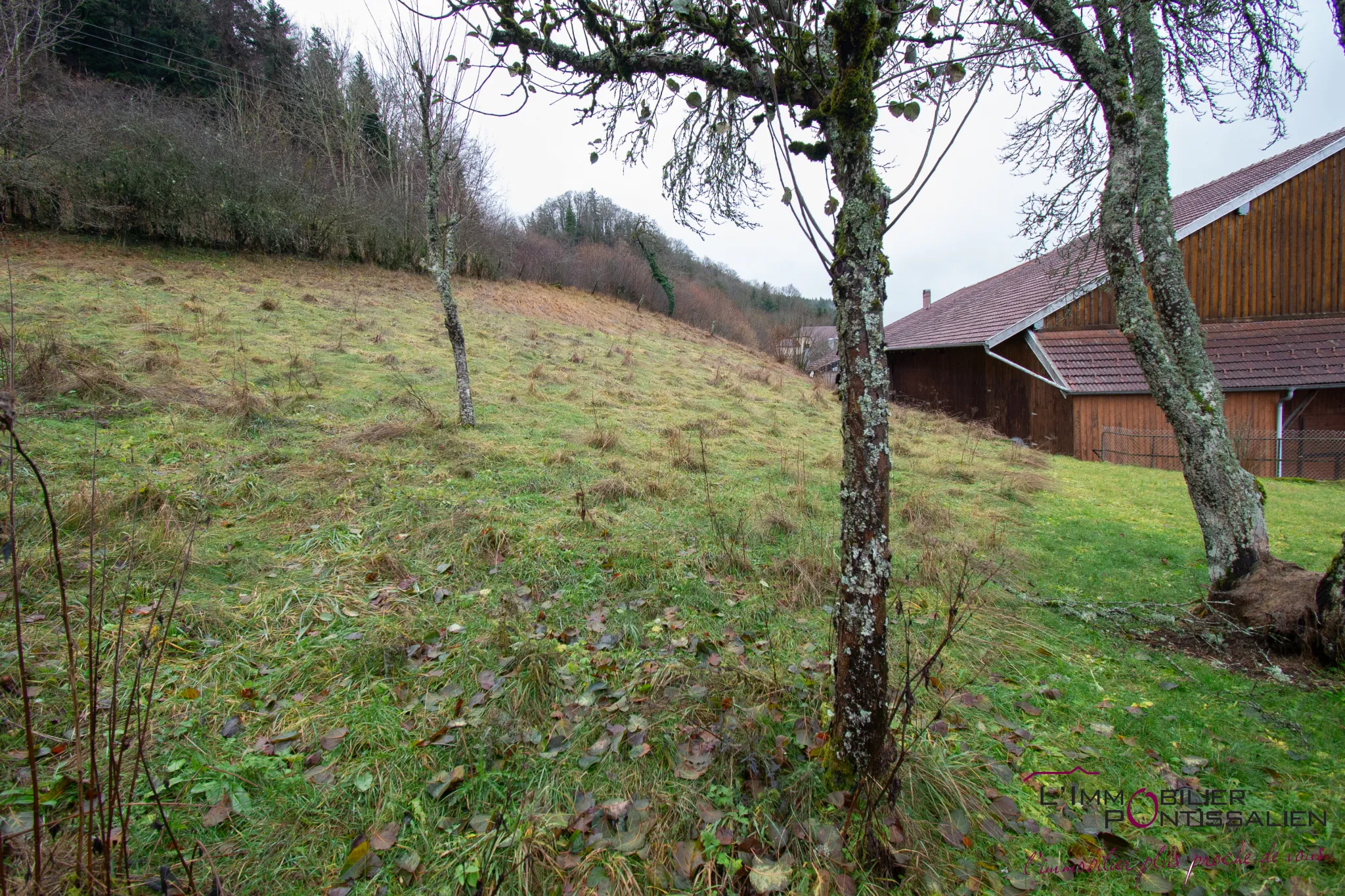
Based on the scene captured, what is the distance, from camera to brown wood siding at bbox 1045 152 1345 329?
14.3 m

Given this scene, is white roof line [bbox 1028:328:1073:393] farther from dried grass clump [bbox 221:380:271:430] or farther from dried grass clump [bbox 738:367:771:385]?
dried grass clump [bbox 221:380:271:430]

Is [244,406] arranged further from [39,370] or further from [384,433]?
[39,370]

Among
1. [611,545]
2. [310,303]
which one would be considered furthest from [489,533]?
[310,303]

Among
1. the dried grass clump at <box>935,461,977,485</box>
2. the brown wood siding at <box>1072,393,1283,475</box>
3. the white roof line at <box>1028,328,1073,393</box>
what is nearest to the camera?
the dried grass clump at <box>935,461,977,485</box>

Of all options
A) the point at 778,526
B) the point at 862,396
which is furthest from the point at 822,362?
the point at 862,396

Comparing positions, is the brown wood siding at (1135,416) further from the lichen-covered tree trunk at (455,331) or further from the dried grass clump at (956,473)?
the lichen-covered tree trunk at (455,331)

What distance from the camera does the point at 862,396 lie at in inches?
88.5

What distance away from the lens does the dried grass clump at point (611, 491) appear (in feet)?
19.0

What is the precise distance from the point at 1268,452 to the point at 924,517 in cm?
1368

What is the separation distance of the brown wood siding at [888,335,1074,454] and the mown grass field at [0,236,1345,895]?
7005 mm

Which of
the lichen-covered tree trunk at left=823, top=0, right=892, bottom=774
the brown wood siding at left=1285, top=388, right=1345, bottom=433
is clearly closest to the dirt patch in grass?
the lichen-covered tree trunk at left=823, top=0, right=892, bottom=774

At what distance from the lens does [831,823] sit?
2.23m

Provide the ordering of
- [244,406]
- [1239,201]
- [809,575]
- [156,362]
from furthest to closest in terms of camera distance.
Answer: [1239,201] → [156,362] → [244,406] → [809,575]

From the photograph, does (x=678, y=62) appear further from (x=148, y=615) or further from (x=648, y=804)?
(x=148, y=615)
